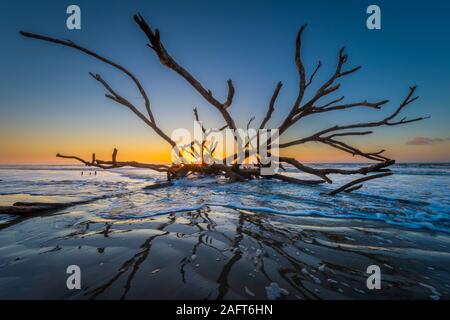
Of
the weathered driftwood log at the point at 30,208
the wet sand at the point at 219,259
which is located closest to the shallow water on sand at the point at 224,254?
the wet sand at the point at 219,259

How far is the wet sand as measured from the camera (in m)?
1.18

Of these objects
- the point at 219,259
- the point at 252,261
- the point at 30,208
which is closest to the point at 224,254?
the point at 219,259

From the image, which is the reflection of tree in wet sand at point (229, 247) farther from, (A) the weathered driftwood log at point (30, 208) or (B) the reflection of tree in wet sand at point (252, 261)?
(A) the weathered driftwood log at point (30, 208)

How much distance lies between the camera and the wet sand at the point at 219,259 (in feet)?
3.88

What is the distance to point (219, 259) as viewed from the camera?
5.06 ft

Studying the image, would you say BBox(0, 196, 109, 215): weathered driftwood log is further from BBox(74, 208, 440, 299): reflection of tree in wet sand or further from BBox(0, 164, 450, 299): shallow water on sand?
BBox(74, 208, 440, 299): reflection of tree in wet sand

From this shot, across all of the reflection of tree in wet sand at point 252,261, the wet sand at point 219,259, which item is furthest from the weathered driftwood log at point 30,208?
the reflection of tree in wet sand at point 252,261

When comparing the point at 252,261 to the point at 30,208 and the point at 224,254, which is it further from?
the point at 30,208

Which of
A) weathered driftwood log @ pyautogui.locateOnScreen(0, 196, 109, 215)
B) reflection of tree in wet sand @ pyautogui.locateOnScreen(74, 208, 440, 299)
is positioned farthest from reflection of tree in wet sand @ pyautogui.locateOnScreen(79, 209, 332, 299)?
weathered driftwood log @ pyautogui.locateOnScreen(0, 196, 109, 215)

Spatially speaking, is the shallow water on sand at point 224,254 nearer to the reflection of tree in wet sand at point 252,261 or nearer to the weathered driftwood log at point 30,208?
the reflection of tree in wet sand at point 252,261

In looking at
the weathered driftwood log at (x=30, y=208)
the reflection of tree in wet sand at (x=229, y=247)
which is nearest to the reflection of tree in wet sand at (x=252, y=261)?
the reflection of tree in wet sand at (x=229, y=247)

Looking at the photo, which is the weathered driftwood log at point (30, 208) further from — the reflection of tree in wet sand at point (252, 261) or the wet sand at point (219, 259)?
the reflection of tree in wet sand at point (252, 261)

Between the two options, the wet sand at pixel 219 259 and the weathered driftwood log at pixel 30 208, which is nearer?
the wet sand at pixel 219 259
